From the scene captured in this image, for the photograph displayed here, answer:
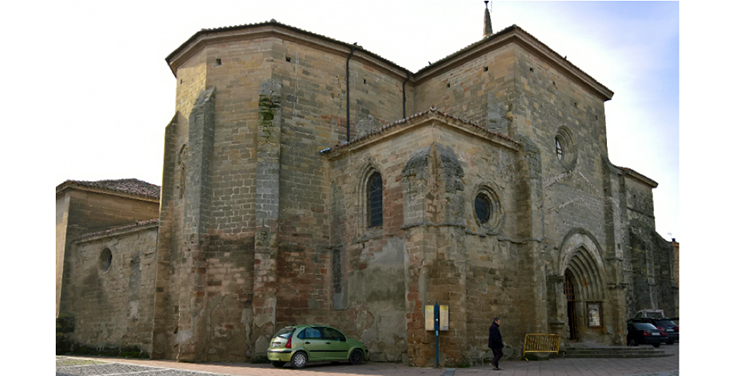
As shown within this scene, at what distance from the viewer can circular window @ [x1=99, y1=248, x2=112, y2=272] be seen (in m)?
23.8

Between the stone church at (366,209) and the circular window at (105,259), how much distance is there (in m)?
0.12

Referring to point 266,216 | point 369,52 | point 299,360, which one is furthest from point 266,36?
point 299,360

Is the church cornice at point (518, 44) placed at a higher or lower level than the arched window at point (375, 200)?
higher

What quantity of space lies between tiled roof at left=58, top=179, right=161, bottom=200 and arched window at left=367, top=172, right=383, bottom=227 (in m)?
13.1

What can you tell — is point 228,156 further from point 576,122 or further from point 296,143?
point 576,122

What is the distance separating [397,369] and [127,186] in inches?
732

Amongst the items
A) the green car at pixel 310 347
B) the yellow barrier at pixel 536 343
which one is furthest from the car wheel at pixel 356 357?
the yellow barrier at pixel 536 343

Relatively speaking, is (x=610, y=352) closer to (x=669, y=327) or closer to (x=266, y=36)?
(x=669, y=327)

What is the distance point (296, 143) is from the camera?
754 inches

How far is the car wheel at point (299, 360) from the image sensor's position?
14984 mm

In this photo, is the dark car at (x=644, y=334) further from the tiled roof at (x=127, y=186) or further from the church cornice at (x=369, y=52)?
the tiled roof at (x=127, y=186)

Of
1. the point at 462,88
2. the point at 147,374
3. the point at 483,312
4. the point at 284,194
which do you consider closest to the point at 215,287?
the point at 284,194

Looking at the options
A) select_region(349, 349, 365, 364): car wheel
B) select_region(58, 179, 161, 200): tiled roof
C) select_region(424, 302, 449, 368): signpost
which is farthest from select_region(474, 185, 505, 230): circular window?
select_region(58, 179, 161, 200): tiled roof

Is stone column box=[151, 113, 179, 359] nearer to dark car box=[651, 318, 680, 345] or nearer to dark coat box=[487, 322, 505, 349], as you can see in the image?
dark coat box=[487, 322, 505, 349]
